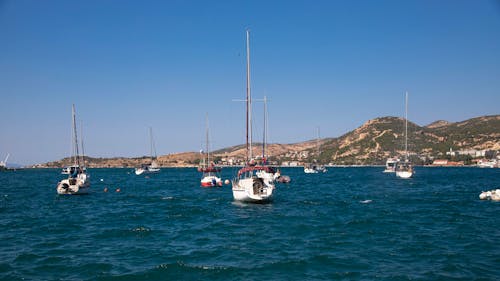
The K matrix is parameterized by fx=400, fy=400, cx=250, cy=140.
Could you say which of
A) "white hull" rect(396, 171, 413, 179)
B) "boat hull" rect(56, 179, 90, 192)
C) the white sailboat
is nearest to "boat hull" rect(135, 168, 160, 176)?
the white sailboat

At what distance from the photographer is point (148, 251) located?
2314cm

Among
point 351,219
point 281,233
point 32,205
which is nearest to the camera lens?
point 281,233

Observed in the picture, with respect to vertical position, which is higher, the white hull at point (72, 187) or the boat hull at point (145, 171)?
the white hull at point (72, 187)

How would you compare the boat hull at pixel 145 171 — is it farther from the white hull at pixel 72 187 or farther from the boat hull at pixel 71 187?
the boat hull at pixel 71 187

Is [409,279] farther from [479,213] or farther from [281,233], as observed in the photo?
[479,213]

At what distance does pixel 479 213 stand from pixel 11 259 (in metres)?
36.7

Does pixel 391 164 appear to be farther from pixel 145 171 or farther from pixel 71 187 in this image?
pixel 71 187

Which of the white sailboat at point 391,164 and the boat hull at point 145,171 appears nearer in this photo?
the white sailboat at point 391,164

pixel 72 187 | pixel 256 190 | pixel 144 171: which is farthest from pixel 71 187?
pixel 144 171

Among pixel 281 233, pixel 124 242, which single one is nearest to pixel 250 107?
pixel 281 233

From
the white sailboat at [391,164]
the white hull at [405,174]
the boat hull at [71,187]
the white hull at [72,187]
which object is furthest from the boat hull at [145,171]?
the boat hull at [71,187]

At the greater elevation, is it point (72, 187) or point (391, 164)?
point (72, 187)

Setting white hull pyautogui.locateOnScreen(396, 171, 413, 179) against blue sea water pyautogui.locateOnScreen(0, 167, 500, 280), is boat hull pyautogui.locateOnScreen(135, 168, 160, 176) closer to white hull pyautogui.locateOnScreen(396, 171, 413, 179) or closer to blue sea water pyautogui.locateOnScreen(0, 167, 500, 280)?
white hull pyautogui.locateOnScreen(396, 171, 413, 179)

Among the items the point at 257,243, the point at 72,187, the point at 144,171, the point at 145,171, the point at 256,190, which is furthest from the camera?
the point at 145,171
